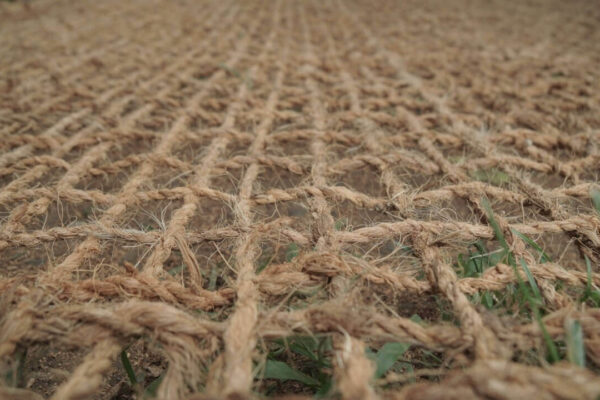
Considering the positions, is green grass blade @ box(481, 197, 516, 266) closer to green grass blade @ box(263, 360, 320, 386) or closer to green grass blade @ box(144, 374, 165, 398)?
green grass blade @ box(263, 360, 320, 386)

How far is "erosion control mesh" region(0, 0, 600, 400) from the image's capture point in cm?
31

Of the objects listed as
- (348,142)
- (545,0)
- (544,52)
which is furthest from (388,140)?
(545,0)

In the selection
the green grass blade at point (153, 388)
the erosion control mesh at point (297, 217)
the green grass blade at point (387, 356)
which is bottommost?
the green grass blade at point (153, 388)

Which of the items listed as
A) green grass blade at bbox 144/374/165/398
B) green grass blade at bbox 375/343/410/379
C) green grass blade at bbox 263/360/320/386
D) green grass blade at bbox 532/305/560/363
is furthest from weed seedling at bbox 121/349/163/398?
green grass blade at bbox 532/305/560/363

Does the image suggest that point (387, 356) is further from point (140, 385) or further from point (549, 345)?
point (140, 385)

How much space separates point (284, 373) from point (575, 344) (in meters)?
0.26

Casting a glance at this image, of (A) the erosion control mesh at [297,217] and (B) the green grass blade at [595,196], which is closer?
(A) the erosion control mesh at [297,217]

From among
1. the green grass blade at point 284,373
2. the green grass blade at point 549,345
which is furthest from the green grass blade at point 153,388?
the green grass blade at point 549,345

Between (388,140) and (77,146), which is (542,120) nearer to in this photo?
(388,140)

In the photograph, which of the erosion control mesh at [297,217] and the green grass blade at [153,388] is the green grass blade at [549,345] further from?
the green grass blade at [153,388]

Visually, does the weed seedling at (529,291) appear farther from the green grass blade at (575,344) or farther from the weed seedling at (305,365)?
the weed seedling at (305,365)

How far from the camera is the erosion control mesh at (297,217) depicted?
0.31 meters

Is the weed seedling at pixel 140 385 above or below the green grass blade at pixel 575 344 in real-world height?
below

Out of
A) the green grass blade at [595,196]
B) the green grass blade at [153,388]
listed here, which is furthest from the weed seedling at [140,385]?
the green grass blade at [595,196]
